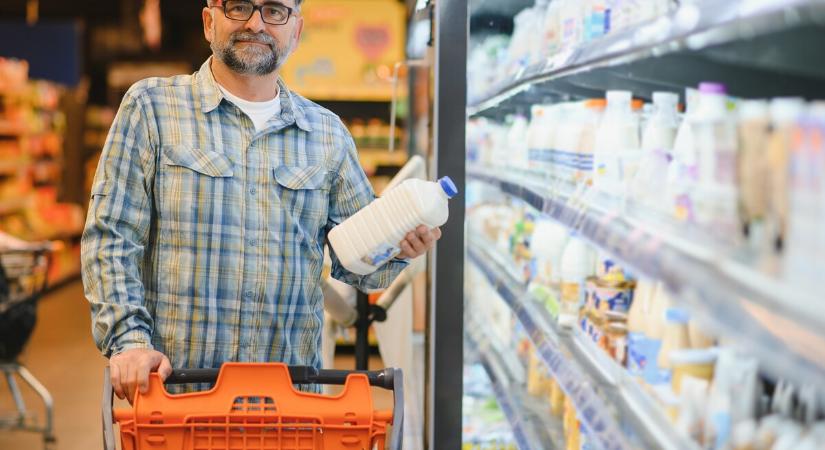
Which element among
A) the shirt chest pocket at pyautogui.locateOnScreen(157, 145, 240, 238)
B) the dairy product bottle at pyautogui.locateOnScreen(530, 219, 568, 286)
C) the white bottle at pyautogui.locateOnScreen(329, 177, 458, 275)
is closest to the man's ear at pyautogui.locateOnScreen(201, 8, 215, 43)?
the shirt chest pocket at pyautogui.locateOnScreen(157, 145, 240, 238)

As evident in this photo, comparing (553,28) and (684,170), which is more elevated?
(553,28)

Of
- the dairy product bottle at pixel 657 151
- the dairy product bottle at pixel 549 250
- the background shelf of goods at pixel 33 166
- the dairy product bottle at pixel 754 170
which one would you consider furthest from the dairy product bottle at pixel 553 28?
the background shelf of goods at pixel 33 166

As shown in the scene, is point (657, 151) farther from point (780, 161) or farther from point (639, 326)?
point (780, 161)

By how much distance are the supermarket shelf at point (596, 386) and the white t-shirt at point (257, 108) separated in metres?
0.92

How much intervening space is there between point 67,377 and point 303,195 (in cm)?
469

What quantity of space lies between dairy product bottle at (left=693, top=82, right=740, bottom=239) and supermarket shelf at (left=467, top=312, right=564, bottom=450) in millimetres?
1278

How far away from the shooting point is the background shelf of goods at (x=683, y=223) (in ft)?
4.04

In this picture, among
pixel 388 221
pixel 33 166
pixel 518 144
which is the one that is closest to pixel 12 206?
pixel 33 166

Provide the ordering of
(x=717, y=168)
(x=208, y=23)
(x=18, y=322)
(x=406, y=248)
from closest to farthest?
(x=717, y=168), (x=406, y=248), (x=208, y=23), (x=18, y=322)

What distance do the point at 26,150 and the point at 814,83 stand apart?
10.4 m

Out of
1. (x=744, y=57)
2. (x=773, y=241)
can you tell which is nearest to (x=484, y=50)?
(x=744, y=57)

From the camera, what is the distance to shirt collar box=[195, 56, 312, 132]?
90.1 inches

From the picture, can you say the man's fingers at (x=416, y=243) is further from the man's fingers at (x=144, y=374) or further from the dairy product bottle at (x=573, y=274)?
the dairy product bottle at (x=573, y=274)

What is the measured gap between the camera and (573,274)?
2879 mm
